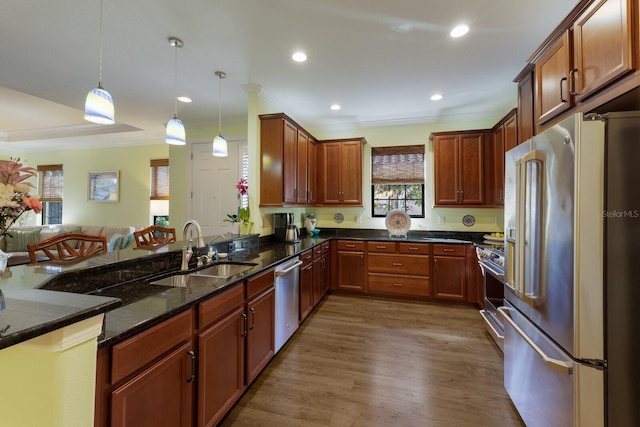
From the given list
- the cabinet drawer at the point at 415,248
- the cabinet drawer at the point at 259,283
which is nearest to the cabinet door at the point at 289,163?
the cabinet drawer at the point at 259,283

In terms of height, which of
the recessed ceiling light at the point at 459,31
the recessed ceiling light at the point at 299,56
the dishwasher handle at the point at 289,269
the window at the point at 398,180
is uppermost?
the recessed ceiling light at the point at 299,56

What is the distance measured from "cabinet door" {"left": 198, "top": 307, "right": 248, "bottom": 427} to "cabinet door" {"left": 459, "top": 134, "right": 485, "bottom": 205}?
3516mm

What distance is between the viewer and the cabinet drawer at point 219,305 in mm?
1489

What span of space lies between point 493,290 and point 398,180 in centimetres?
224

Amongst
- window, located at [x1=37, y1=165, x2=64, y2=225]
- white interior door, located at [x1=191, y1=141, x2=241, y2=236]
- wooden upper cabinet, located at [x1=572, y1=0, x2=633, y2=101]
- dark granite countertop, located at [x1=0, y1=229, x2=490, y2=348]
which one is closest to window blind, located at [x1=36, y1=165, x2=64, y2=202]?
window, located at [x1=37, y1=165, x2=64, y2=225]

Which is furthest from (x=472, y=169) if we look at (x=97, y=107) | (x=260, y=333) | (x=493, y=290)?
(x=97, y=107)

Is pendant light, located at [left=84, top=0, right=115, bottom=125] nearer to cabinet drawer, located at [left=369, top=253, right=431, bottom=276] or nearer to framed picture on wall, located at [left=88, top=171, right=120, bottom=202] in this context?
cabinet drawer, located at [left=369, top=253, right=431, bottom=276]

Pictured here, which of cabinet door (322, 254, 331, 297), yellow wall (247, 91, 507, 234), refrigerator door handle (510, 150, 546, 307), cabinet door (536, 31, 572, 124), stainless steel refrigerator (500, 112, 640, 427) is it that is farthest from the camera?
yellow wall (247, 91, 507, 234)

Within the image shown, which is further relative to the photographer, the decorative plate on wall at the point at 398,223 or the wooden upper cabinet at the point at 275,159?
the decorative plate on wall at the point at 398,223

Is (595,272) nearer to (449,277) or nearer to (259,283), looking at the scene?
(259,283)

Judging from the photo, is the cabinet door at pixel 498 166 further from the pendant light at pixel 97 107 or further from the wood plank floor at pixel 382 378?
the pendant light at pixel 97 107

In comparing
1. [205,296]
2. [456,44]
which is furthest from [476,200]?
[205,296]

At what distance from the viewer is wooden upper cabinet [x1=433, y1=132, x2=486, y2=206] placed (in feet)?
12.7

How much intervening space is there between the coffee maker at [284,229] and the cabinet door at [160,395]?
2304mm
